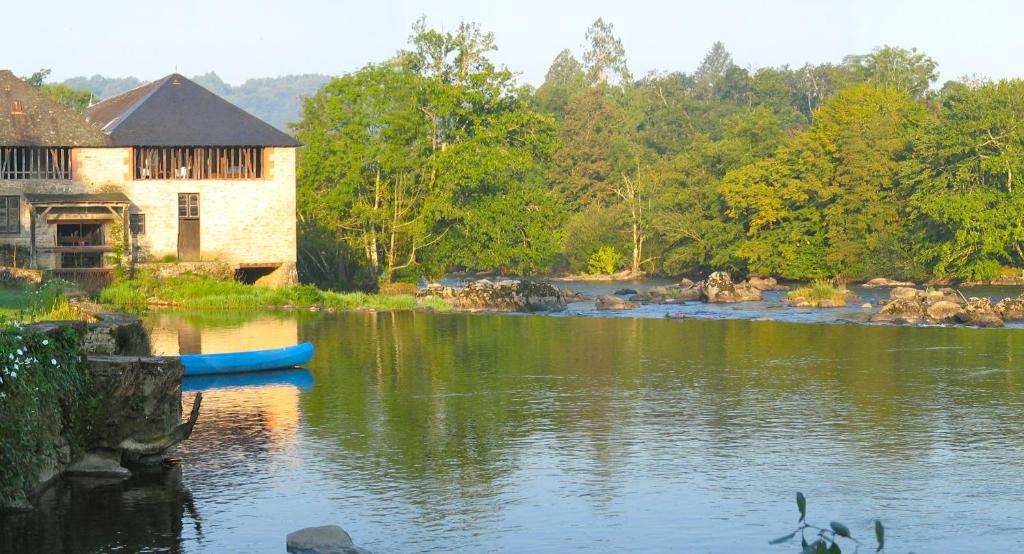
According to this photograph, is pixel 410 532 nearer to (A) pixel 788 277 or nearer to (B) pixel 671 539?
(B) pixel 671 539

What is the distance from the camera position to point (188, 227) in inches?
2158

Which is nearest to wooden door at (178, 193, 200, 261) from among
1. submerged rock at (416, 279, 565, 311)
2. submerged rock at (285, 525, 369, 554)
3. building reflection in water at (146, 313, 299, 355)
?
building reflection in water at (146, 313, 299, 355)

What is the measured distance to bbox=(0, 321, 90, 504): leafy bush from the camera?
16344 millimetres

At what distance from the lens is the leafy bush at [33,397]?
1634 cm

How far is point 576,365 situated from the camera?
34.0 m

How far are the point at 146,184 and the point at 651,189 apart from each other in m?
49.5

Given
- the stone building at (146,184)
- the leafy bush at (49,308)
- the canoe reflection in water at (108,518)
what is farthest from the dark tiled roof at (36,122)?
the canoe reflection in water at (108,518)

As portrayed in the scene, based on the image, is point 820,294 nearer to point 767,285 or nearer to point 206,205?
point 767,285

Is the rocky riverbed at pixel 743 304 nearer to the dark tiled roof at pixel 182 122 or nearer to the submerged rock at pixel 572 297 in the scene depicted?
the submerged rock at pixel 572 297

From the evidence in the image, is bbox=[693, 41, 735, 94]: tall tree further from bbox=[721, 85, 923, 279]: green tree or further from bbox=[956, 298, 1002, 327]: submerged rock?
bbox=[956, 298, 1002, 327]: submerged rock

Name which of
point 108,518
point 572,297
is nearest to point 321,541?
point 108,518

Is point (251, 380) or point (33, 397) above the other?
point (33, 397)

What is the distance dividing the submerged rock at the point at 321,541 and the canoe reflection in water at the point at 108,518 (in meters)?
Answer: 1.43

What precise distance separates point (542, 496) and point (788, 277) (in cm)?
6507
